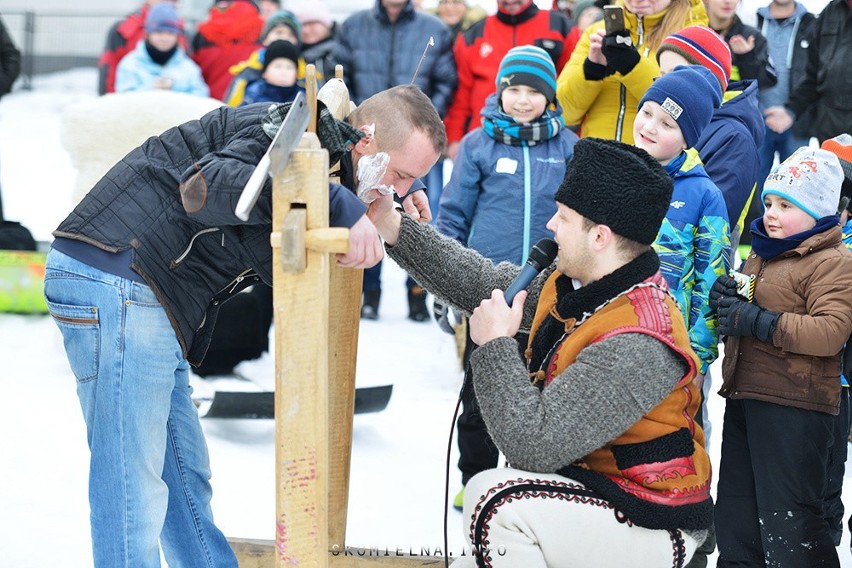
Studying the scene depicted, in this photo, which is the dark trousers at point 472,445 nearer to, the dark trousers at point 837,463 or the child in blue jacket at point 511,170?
the child in blue jacket at point 511,170

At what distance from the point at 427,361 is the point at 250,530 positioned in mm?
2302

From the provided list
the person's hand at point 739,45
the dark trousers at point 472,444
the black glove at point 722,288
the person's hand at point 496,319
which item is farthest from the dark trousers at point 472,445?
the person's hand at point 739,45

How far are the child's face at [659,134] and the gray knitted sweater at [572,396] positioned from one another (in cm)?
113

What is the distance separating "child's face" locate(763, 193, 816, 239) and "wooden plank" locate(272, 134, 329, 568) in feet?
5.35

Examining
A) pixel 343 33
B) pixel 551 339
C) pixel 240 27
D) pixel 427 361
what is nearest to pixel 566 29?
pixel 343 33

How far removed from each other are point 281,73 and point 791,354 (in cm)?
387

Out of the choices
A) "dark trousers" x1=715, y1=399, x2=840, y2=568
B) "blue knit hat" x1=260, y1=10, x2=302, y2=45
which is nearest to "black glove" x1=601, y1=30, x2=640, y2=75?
"dark trousers" x1=715, y1=399, x2=840, y2=568

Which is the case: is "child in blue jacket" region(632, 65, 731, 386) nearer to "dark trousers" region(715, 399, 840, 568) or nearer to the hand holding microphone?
"dark trousers" region(715, 399, 840, 568)

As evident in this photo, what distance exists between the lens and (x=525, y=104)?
400cm

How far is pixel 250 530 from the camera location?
3723 mm

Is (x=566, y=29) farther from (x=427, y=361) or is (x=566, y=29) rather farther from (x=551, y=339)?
(x=551, y=339)

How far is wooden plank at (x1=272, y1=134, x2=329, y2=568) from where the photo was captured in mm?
1939

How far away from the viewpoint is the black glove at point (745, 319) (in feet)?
9.54

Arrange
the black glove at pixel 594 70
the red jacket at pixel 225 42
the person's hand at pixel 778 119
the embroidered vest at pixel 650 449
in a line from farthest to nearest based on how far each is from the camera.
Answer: the red jacket at pixel 225 42
the person's hand at pixel 778 119
the black glove at pixel 594 70
the embroidered vest at pixel 650 449
